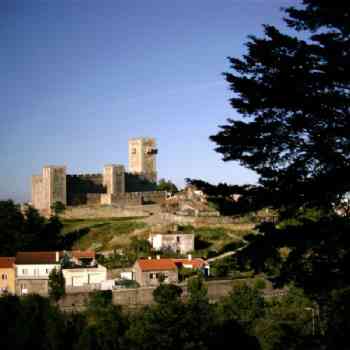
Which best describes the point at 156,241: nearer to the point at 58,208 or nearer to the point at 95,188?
the point at 58,208

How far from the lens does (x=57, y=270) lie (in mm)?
36219

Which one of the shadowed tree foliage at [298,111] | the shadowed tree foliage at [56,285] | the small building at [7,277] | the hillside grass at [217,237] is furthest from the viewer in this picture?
the hillside grass at [217,237]

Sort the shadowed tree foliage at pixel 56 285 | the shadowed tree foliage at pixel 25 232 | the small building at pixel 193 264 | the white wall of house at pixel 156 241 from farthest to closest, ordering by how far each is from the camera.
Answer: the shadowed tree foliage at pixel 25 232, the white wall of house at pixel 156 241, the small building at pixel 193 264, the shadowed tree foliage at pixel 56 285

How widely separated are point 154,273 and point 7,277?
898cm

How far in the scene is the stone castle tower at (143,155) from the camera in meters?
69.3

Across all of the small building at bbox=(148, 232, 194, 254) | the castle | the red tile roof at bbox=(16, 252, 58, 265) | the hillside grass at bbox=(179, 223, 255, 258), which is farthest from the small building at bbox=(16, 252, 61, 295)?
the castle

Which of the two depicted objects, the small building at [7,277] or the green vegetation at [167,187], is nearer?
the small building at [7,277]

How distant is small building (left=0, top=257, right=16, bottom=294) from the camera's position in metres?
36.8

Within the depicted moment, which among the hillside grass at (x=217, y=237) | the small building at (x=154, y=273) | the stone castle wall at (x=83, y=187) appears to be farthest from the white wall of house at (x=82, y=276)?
the stone castle wall at (x=83, y=187)

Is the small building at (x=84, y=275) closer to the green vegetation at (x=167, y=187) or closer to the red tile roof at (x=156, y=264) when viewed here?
the red tile roof at (x=156, y=264)

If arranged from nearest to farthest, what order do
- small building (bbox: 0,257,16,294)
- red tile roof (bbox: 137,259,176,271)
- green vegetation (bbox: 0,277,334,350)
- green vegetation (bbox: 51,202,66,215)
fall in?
green vegetation (bbox: 0,277,334,350) < red tile roof (bbox: 137,259,176,271) < small building (bbox: 0,257,16,294) < green vegetation (bbox: 51,202,66,215)

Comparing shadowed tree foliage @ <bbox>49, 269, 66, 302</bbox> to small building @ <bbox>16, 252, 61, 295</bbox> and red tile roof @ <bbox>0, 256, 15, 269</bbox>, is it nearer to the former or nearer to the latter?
small building @ <bbox>16, 252, 61, 295</bbox>

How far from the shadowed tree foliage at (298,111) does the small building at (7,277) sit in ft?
99.2

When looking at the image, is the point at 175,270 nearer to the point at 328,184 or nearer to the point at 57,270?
the point at 57,270
